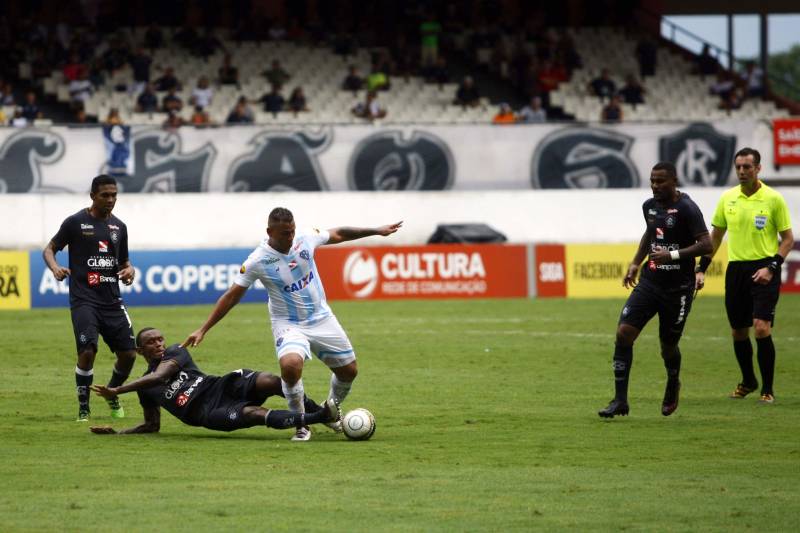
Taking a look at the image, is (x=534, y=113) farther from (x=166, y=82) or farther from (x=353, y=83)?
(x=166, y=82)

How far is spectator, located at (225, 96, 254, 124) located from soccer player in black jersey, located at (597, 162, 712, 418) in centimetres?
2442

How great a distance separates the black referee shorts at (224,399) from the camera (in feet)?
37.0

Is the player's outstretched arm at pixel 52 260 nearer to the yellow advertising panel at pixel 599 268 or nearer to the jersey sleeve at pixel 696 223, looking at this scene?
the jersey sleeve at pixel 696 223

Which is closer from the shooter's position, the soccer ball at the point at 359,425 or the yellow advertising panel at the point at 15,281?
the soccer ball at the point at 359,425

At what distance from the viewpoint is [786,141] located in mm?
38531

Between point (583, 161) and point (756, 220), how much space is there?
76.6 ft

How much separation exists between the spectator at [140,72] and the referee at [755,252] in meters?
25.5

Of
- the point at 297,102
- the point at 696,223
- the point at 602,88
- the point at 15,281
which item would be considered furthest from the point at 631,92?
the point at 696,223

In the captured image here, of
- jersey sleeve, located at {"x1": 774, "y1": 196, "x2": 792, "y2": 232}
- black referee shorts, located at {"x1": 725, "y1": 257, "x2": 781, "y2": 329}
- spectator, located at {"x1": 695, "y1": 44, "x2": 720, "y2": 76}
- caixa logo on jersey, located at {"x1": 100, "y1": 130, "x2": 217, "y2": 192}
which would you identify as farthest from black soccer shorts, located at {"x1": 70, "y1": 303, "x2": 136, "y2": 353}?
spectator, located at {"x1": 695, "y1": 44, "x2": 720, "y2": 76}

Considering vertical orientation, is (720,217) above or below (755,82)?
below

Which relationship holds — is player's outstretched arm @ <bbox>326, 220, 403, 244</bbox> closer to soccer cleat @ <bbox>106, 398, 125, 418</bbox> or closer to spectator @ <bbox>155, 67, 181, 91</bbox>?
soccer cleat @ <bbox>106, 398, 125, 418</bbox>

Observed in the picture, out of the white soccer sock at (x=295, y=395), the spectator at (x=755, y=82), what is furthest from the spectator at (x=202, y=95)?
the white soccer sock at (x=295, y=395)

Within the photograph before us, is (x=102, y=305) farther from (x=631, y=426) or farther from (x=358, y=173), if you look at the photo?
(x=358, y=173)

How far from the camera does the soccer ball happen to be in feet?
36.5
